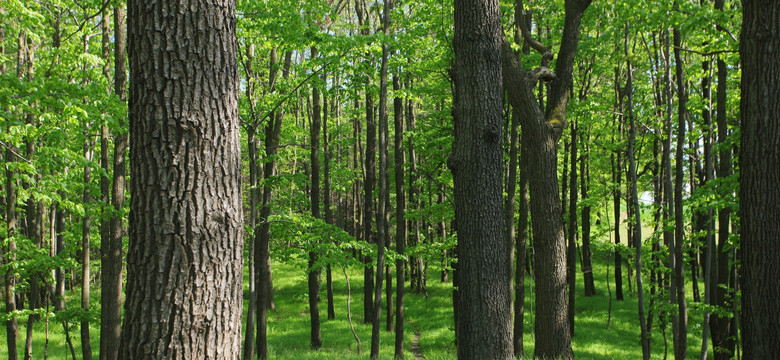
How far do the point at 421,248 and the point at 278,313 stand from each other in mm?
10178

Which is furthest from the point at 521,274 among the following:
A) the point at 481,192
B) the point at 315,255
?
the point at 481,192

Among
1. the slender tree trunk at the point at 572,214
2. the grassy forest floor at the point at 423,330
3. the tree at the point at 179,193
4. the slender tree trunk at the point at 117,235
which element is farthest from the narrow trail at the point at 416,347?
the tree at the point at 179,193

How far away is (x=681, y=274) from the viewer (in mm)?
10844

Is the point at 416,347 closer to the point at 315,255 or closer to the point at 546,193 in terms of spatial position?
the point at 315,255

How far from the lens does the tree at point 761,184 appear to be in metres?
4.14

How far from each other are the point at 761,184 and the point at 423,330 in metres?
16.7

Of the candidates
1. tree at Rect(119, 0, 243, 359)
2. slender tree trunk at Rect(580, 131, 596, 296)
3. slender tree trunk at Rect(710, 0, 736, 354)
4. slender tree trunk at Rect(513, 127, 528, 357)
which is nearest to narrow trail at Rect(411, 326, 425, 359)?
slender tree trunk at Rect(513, 127, 528, 357)

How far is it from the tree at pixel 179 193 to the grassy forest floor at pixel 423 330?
35.9ft

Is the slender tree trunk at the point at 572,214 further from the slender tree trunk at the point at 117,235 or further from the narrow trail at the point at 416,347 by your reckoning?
the slender tree trunk at the point at 117,235

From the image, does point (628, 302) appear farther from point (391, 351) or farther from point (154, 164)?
point (154, 164)

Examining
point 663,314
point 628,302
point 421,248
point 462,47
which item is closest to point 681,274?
point 663,314

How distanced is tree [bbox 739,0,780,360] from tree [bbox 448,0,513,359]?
223 centimetres

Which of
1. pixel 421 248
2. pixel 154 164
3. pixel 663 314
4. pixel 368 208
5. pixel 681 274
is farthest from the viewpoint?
pixel 368 208

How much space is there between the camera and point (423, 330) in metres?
19.6
